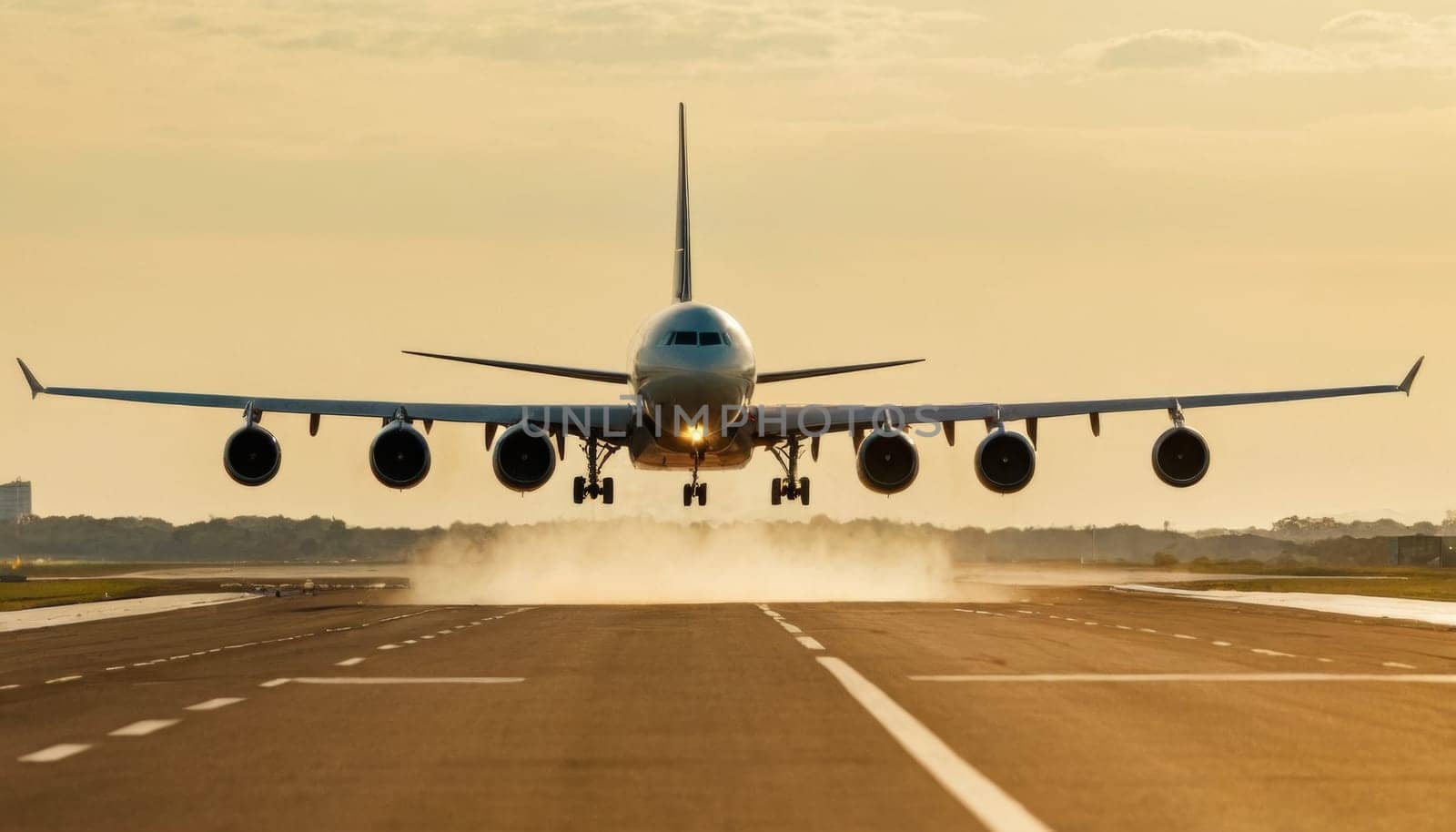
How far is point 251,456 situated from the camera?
47.6 metres

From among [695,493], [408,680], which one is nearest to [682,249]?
[695,493]

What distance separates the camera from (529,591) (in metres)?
68.2

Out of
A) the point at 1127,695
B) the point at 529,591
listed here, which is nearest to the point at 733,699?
the point at 1127,695

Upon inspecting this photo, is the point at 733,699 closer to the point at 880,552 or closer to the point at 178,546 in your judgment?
the point at 880,552

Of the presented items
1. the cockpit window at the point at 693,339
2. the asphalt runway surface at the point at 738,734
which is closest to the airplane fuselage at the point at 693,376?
the cockpit window at the point at 693,339

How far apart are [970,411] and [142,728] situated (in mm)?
37384

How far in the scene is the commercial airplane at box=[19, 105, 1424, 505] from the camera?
45719 mm

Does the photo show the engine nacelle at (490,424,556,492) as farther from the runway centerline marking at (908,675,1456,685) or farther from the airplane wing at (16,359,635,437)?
the runway centerline marking at (908,675,1456,685)

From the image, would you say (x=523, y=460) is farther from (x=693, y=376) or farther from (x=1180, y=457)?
(x=1180, y=457)

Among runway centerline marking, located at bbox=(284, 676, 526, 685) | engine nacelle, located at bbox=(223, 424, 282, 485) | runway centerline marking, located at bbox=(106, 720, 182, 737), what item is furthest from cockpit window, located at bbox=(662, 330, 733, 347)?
runway centerline marking, located at bbox=(106, 720, 182, 737)

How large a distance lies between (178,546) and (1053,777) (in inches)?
7259

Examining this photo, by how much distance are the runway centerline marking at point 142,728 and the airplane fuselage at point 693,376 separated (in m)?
30.2

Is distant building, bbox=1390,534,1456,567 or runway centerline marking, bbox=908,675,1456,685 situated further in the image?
distant building, bbox=1390,534,1456,567

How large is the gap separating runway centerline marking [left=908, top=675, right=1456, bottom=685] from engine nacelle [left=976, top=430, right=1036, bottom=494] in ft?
88.5
